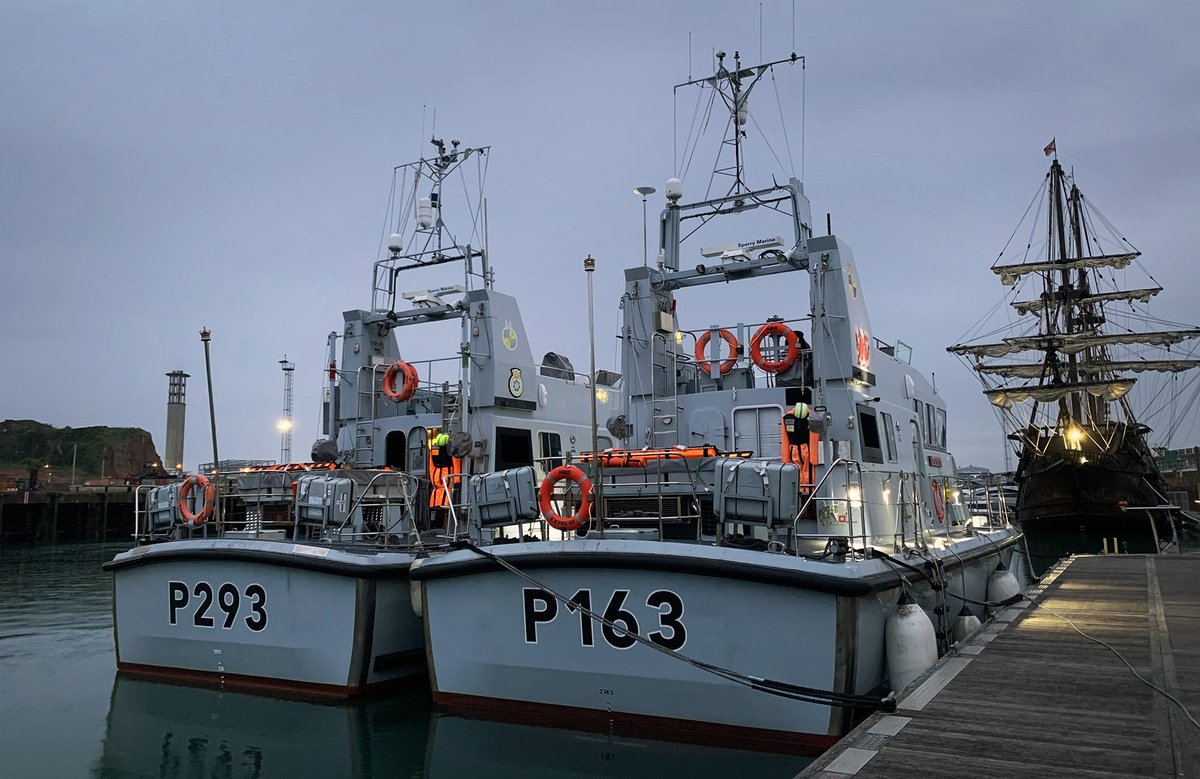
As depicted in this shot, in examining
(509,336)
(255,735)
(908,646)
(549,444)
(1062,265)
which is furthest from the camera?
(1062,265)

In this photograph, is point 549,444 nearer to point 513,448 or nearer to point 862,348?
point 513,448

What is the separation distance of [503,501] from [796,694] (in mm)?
3241

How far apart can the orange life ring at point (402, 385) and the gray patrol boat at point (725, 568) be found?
369cm

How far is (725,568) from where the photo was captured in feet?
22.5

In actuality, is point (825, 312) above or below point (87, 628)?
above

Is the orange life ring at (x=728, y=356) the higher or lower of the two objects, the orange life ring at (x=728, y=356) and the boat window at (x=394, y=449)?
the higher

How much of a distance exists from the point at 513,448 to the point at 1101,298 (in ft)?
137

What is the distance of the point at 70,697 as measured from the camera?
930cm

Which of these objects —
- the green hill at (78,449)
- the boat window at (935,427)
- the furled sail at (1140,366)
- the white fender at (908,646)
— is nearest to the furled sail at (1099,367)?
the furled sail at (1140,366)

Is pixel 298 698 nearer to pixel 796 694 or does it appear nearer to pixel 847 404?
pixel 796 694

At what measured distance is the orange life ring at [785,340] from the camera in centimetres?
1027

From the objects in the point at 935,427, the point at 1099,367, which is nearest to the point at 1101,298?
the point at 1099,367

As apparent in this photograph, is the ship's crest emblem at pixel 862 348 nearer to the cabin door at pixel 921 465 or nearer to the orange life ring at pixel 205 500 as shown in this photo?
the cabin door at pixel 921 465

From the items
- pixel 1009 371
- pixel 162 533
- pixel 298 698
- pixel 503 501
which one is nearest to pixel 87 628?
pixel 162 533
